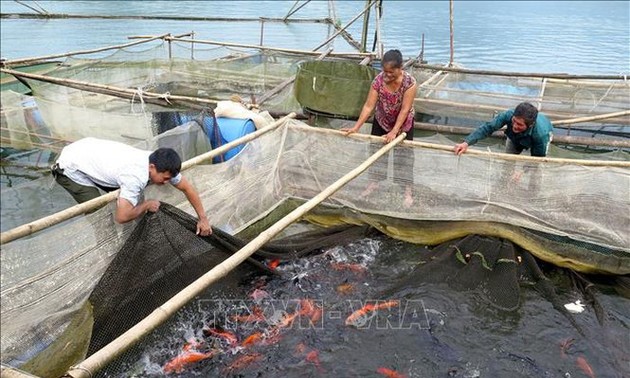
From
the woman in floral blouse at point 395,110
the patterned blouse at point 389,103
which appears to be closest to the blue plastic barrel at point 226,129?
the woman in floral blouse at point 395,110

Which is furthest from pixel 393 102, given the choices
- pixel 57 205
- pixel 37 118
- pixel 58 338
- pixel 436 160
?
pixel 37 118

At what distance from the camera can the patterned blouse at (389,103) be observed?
5363mm

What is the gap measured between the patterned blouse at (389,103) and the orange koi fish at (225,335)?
2.99 metres

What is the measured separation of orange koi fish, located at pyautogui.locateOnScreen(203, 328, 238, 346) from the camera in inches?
155

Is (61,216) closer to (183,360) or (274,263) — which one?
(183,360)

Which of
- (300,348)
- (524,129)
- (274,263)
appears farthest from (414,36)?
(300,348)

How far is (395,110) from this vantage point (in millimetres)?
5551

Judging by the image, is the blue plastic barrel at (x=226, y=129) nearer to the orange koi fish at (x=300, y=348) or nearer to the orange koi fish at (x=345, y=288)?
the orange koi fish at (x=345, y=288)

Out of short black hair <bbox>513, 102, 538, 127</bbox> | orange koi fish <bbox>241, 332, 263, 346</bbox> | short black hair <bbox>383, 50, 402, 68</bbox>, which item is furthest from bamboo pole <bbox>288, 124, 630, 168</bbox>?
orange koi fish <bbox>241, 332, 263, 346</bbox>

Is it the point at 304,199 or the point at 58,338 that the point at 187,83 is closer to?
the point at 304,199

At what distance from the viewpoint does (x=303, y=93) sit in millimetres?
7047

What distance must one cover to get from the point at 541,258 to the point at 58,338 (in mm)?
4349

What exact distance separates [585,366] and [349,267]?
2175 millimetres

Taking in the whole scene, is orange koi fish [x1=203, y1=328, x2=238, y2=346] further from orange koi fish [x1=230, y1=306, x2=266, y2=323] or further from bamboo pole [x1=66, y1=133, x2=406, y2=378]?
bamboo pole [x1=66, y1=133, x2=406, y2=378]
